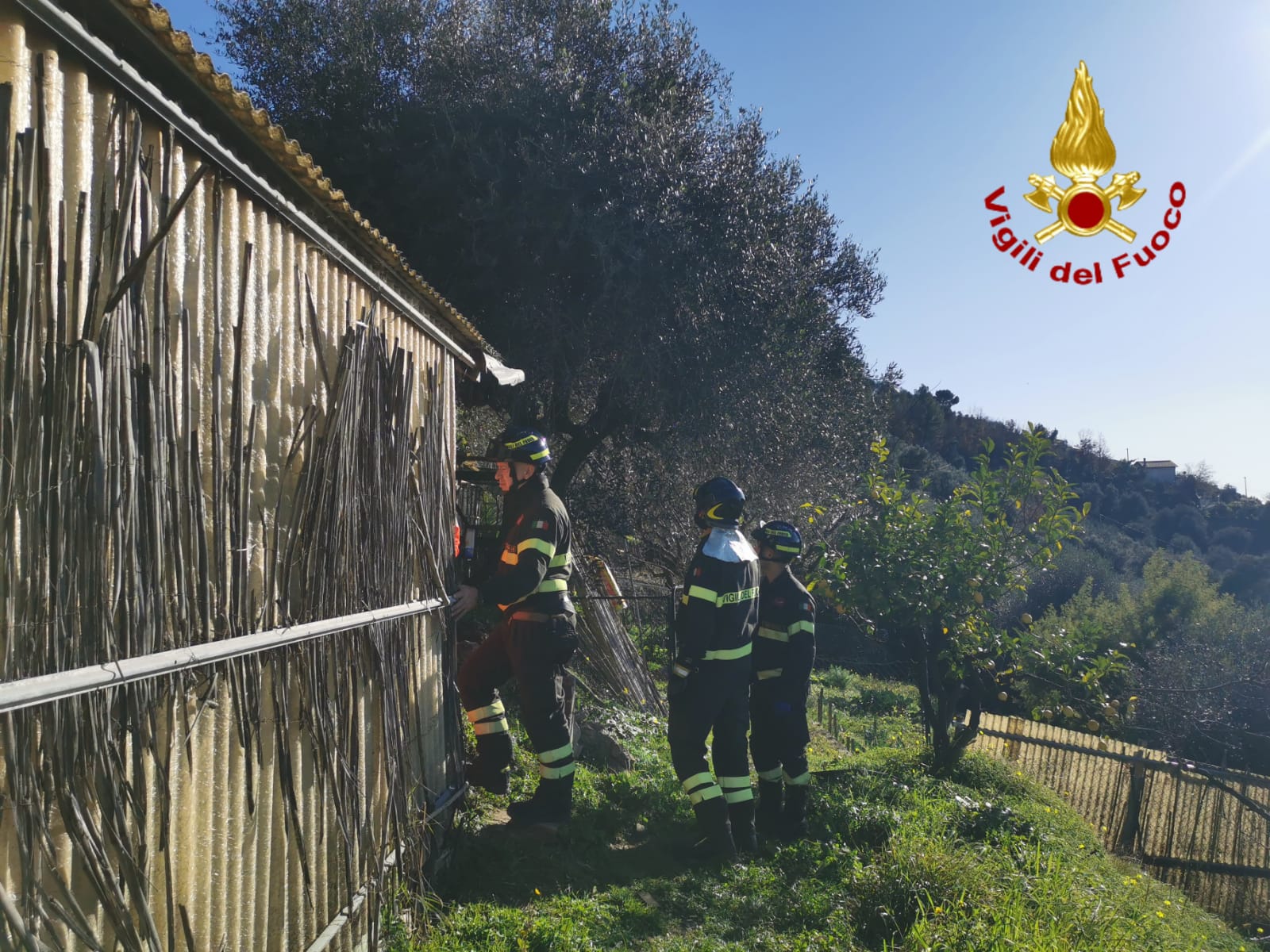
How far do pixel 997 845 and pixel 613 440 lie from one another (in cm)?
654

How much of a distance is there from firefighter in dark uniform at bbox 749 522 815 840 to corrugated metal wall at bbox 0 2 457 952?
2993mm

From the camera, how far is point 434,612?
15.9 feet

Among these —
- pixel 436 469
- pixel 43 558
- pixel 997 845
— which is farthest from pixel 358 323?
pixel 997 845

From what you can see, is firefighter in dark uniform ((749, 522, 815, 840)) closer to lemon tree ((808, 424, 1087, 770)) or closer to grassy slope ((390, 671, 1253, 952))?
grassy slope ((390, 671, 1253, 952))

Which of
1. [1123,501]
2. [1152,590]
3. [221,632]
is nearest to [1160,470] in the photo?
[1123,501]

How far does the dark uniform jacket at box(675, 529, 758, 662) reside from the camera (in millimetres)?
5398

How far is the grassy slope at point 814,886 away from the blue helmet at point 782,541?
184 centimetres

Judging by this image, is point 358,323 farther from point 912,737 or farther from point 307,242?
point 912,737

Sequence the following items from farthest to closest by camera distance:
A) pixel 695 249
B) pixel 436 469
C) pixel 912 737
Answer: pixel 912 737 < pixel 695 249 < pixel 436 469

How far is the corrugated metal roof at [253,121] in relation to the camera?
227 centimetres

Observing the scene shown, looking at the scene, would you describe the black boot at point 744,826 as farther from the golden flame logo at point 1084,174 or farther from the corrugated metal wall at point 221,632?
the golden flame logo at point 1084,174

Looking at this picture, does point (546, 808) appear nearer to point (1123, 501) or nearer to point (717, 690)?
point (717, 690)

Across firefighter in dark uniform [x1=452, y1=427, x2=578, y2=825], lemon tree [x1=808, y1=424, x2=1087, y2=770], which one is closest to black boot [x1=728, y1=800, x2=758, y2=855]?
firefighter in dark uniform [x1=452, y1=427, x2=578, y2=825]

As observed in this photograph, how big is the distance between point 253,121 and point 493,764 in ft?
12.8
